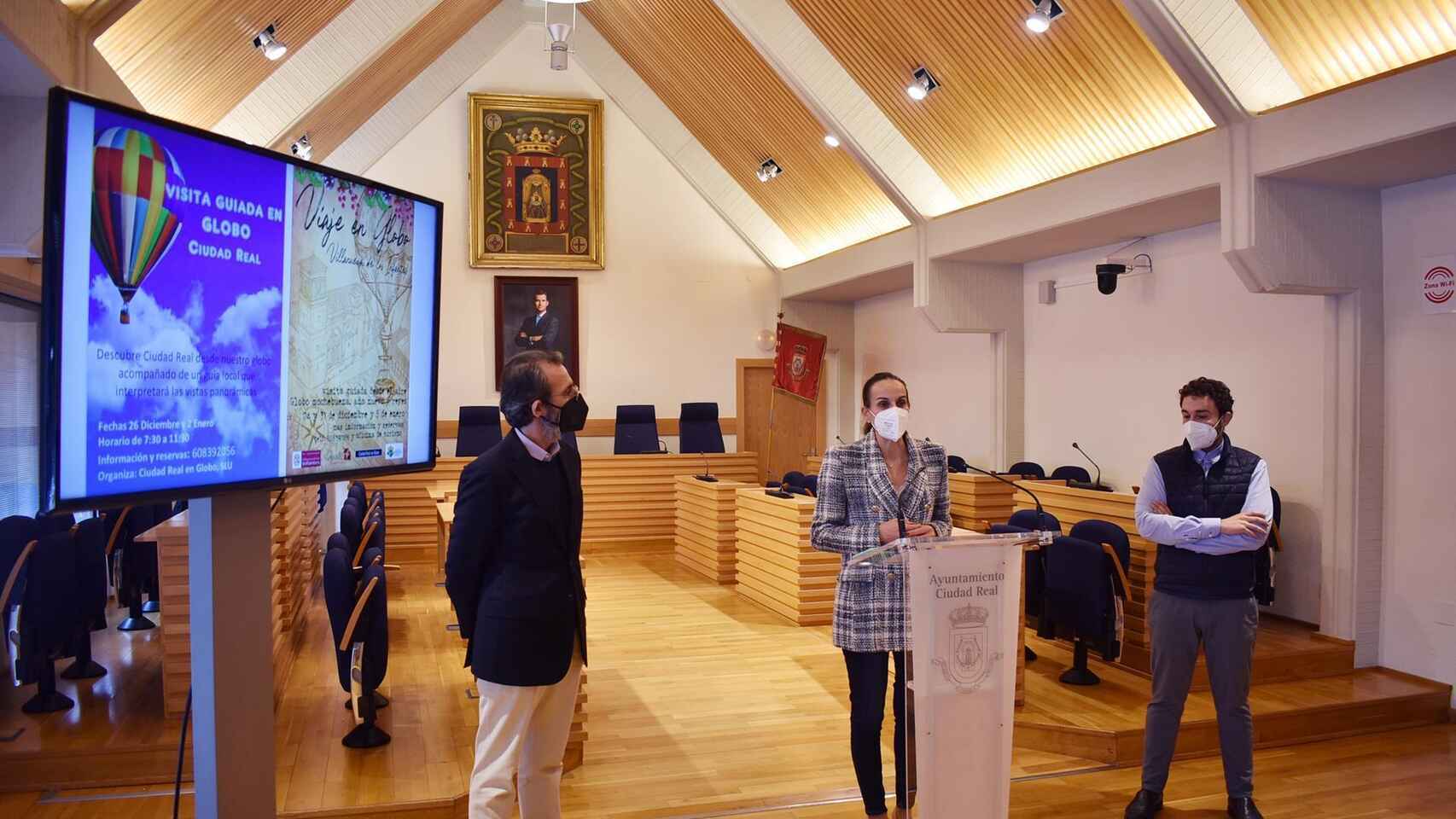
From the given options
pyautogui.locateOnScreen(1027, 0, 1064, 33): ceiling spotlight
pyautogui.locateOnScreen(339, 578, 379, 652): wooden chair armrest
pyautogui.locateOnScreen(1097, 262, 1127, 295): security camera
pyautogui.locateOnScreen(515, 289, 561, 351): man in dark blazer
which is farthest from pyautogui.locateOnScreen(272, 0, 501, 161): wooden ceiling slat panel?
pyautogui.locateOnScreen(1097, 262, 1127, 295): security camera

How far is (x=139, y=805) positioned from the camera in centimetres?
387

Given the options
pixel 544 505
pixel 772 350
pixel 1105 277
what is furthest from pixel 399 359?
pixel 772 350

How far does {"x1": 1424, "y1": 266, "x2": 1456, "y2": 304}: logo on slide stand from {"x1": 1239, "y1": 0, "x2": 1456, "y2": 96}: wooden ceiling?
1.14 meters

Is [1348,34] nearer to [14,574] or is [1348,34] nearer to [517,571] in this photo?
[517,571]

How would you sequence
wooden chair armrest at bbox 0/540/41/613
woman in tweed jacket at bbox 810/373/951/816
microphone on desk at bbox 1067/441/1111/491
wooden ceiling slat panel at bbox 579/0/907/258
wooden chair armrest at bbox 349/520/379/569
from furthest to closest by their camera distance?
wooden ceiling slat panel at bbox 579/0/907/258, microphone on desk at bbox 1067/441/1111/491, wooden chair armrest at bbox 349/520/379/569, wooden chair armrest at bbox 0/540/41/613, woman in tweed jacket at bbox 810/373/951/816

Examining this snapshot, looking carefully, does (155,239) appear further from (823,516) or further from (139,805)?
(139,805)

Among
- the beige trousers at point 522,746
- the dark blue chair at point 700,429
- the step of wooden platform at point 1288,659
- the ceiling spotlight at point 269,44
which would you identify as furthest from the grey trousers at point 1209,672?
the dark blue chair at point 700,429

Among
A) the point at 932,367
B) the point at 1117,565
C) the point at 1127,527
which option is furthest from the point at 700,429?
the point at 1117,565

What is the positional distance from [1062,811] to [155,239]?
3587 mm

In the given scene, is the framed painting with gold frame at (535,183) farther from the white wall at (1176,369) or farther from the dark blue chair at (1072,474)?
the dark blue chair at (1072,474)

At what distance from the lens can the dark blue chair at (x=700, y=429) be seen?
11766 mm

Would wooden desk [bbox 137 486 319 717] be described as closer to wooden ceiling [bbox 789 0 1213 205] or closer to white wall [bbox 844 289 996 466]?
wooden ceiling [bbox 789 0 1213 205]

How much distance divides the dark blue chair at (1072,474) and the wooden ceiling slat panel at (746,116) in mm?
3191

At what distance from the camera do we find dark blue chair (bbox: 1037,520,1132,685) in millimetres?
5023
